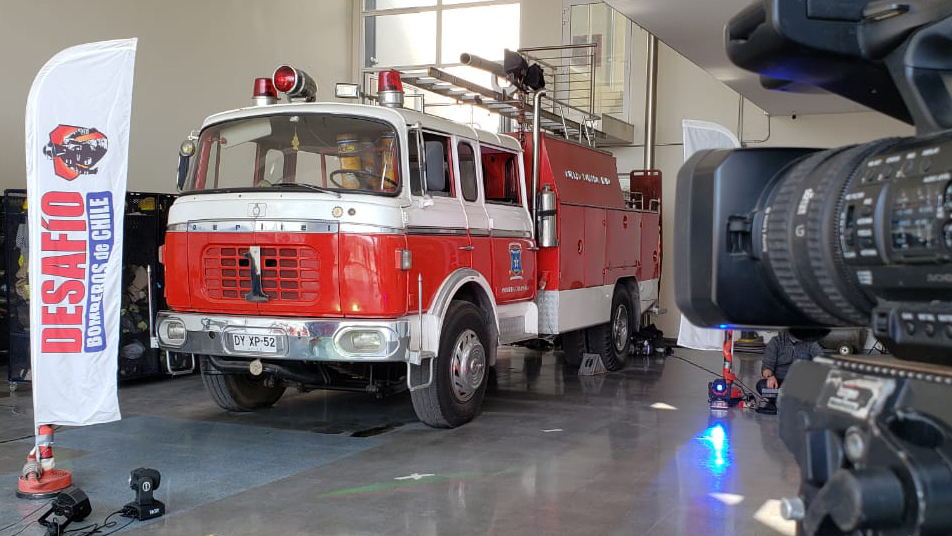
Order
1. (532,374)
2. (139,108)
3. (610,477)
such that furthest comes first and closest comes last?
(139,108), (532,374), (610,477)

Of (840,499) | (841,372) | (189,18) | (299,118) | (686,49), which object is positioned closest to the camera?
(840,499)

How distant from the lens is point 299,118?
7.05 m

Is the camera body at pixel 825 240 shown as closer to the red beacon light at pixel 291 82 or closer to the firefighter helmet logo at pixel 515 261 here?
the red beacon light at pixel 291 82

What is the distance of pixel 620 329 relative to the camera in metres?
10.9

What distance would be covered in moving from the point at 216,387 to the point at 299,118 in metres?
2.40

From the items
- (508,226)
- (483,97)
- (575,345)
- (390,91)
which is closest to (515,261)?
(508,226)

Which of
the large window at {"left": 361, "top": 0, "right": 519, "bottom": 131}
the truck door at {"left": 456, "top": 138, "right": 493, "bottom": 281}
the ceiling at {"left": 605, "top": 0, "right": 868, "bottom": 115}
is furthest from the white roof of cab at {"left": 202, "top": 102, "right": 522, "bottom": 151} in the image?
the large window at {"left": 361, "top": 0, "right": 519, "bottom": 131}

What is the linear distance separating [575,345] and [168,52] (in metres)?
6.79

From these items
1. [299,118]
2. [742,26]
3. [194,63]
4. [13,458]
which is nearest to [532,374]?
[299,118]

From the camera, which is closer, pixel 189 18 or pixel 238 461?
pixel 238 461

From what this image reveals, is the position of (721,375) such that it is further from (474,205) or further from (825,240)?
(825,240)

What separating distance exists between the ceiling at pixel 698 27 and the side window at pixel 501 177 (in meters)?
1.68

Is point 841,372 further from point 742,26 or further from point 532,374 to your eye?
point 532,374

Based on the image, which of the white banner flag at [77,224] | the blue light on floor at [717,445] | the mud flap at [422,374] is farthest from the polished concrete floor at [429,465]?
the white banner flag at [77,224]
